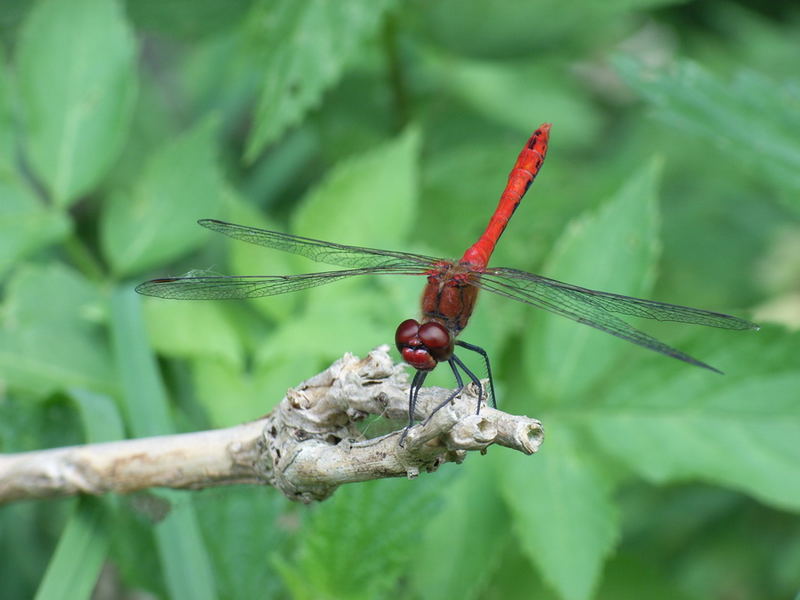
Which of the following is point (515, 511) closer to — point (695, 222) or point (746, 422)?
point (746, 422)

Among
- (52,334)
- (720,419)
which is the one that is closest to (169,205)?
(52,334)

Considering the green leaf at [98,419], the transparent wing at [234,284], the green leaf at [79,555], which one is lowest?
the green leaf at [79,555]

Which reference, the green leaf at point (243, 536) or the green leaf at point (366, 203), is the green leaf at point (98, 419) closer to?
the green leaf at point (243, 536)

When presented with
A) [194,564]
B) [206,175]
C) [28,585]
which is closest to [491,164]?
[206,175]

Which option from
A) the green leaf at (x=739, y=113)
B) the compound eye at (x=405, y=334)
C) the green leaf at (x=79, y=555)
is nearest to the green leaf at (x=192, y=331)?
the green leaf at (x=79, y=555)

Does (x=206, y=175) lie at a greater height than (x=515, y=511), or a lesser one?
greater

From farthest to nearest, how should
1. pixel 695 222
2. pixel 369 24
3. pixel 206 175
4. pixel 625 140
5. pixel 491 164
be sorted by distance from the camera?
pixel 625 140 < pixel 695 222 < pixel 491 164 < pixel 206 175 < pixel 369 24
